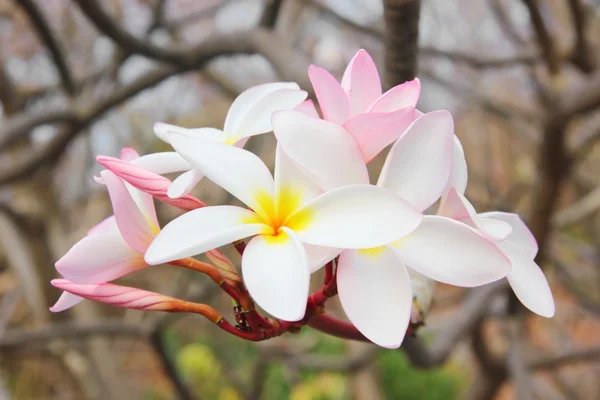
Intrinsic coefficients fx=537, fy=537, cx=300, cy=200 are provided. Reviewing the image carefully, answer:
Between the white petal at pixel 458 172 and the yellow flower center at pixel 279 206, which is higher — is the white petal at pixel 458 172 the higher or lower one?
the lower one

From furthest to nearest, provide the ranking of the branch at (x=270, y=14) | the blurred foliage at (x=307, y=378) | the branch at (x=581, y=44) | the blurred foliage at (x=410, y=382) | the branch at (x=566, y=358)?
the blurred foliage at (x=410, y=382), the blurred foliage at (x=307, y=378), the branch at (x=566, y=358), the branch at (x=581, y=44), the branch at (x=270, y=14)

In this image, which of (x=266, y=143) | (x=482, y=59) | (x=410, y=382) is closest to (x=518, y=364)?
(x=482, y=59)

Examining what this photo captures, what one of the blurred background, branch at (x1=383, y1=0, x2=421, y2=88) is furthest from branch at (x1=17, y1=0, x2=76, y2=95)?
branch at (x1=383, y1=0, x2=421, y2=88)

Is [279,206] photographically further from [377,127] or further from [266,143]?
[266,143]

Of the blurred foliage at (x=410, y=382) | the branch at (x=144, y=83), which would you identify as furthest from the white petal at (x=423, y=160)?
the blurred foliage at (x=410, y=382)

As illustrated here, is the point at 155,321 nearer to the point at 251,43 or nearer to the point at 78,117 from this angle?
the point at 78,117

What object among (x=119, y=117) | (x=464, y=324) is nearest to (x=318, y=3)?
(x=464, y=324)

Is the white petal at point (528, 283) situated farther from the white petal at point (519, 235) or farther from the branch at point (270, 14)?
the branch at point (270, 14)
